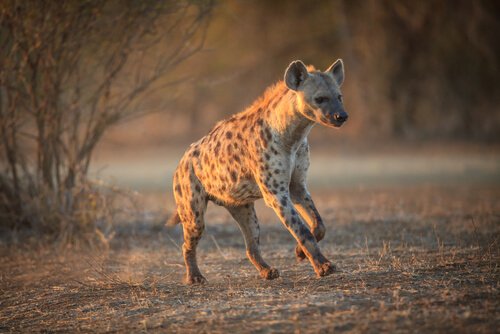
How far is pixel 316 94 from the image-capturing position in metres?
4.93

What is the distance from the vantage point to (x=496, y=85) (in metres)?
18.4

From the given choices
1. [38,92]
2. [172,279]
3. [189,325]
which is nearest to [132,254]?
[172,279]

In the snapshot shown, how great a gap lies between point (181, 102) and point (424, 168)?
8.39 metres

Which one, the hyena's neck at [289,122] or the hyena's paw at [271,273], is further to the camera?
the hyena's paw at [271,273]

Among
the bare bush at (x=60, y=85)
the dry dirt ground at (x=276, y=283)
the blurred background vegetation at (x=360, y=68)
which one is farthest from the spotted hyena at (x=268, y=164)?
the blurred background vegetation at (x=360, y=68)

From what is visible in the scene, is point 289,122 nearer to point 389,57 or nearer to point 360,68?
point 389,57

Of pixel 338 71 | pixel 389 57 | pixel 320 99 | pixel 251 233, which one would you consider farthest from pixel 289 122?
pixel 389 57

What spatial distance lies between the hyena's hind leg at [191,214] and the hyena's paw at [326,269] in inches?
43.4

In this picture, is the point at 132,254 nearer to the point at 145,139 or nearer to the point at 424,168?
the point at 424,168

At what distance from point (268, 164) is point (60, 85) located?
3602mm

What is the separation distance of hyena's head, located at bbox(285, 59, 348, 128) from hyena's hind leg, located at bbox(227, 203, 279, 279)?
0.95 meters

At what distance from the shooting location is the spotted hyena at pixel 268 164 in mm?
4922

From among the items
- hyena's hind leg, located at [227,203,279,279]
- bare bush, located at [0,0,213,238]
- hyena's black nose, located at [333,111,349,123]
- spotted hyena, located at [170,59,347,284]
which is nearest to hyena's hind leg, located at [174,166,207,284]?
spotted hyena, located at [170,59,347,284]

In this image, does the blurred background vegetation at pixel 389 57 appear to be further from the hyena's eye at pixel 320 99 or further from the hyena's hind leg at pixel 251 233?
the hyena's eye at pixel 320 99
